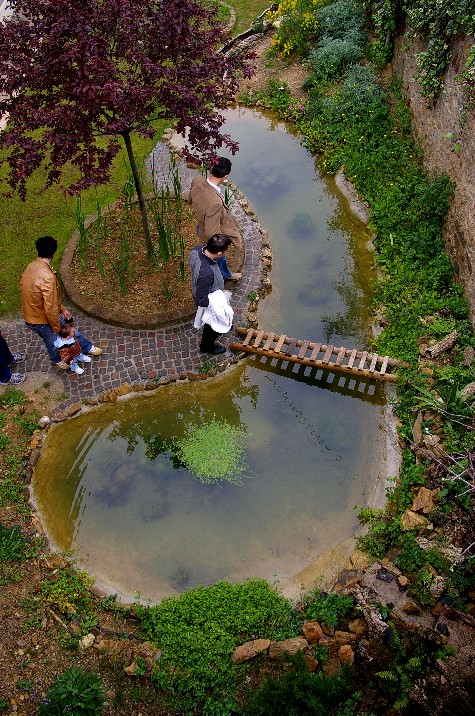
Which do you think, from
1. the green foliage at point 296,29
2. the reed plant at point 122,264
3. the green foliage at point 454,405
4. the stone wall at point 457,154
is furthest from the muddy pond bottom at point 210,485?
the green foliage at point 296,29

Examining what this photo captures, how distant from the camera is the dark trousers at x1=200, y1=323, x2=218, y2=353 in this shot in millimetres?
7432

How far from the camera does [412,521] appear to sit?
6035 mm

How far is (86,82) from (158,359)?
342 cm

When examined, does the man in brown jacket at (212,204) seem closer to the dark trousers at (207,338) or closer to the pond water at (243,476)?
the dark trousers at (207,338)


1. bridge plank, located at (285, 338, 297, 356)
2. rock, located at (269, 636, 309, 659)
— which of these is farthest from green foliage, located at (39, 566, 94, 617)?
bridge plank, located at (285, 338, 297, 356)

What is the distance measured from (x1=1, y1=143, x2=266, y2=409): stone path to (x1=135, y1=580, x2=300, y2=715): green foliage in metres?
2.89

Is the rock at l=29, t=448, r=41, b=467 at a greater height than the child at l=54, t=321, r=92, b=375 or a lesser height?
lesser

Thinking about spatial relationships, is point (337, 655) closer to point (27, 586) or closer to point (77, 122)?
point (27, 586)

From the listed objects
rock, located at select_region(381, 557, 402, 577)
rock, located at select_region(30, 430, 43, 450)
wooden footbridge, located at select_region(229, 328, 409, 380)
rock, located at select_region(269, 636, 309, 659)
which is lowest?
rock, located at select_region(269, 636, 309, 659)

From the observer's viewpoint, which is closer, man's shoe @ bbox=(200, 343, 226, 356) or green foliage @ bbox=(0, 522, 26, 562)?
green foliage @ bbox=(0, 522, 26, 562)

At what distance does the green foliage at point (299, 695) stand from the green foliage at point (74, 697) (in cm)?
126

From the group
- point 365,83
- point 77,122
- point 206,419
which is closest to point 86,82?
point 77,122

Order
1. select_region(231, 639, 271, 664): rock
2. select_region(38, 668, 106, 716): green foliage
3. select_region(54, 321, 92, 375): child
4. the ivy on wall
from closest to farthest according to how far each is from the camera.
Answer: select_region(38, 668, 106, 716): green foliage
select_region(231, 639, 271, 664): rock
select_region(54, 321, 92, 375): child
the ivy on wall

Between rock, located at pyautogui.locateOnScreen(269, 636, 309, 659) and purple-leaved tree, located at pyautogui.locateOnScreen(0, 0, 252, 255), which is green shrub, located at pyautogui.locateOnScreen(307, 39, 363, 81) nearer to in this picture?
purple-leaved tree, located at pyautogui.locateOnScreen(0, 0, 252, 255)
